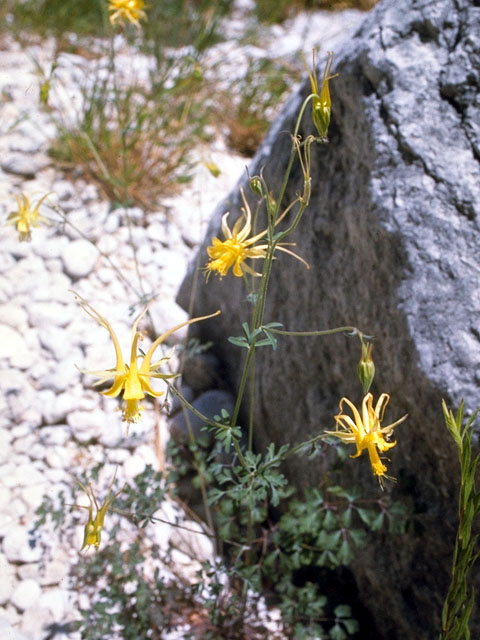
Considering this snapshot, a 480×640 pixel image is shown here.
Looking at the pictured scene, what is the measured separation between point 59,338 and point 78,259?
17.4 inches

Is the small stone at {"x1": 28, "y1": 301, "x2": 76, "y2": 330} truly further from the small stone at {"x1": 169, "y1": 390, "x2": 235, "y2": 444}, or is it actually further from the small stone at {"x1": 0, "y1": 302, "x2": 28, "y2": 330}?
the small stone at {"x1": 169, "y1": 390, "x2": 235, "y2": 444}

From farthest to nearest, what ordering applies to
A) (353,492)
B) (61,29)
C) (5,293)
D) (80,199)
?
(61,29) → (80,199) → (5,293) → (353,492)

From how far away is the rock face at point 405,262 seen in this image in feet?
5.39

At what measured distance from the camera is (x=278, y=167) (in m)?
2.25

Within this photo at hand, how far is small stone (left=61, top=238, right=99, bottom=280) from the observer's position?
9.87ft

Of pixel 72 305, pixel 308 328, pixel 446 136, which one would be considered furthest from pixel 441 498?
pixel 72 305

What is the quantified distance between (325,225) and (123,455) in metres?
1.21

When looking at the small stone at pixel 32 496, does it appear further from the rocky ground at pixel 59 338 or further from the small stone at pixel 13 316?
the small stone at pixel 13 316

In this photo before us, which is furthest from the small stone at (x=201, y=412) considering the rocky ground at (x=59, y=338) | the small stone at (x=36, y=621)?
the small stone at (x=36, y=621)

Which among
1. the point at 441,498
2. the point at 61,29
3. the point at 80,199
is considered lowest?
the point at 441,498

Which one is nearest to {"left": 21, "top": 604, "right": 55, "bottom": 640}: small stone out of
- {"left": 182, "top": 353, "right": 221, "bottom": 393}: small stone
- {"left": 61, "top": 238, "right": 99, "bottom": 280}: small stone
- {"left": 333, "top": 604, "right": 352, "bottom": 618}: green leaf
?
{"left": 333, "top": 604, "right": 352, "bottom": 618}: green leaf

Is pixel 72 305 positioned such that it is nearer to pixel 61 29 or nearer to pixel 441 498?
pixel 441 498

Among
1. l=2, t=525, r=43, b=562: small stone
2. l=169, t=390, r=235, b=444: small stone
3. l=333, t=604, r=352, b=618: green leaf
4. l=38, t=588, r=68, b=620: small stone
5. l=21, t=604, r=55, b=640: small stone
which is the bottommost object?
l=333, t=604, r=352, b=618: green leaf

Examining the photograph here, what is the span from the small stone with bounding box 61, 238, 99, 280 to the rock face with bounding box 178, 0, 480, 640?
1.26m
